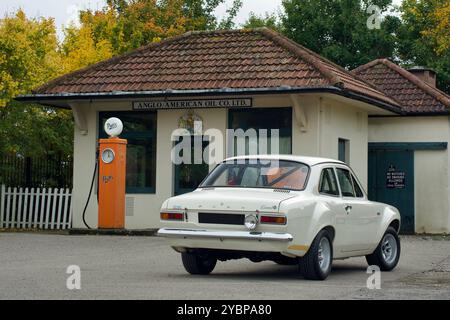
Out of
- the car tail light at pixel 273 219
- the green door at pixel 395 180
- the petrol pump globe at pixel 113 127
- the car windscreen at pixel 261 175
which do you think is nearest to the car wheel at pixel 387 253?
the car windscreen at pixel 261 175

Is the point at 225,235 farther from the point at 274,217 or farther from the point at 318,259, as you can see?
the point at 318,259

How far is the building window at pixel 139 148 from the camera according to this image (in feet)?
79.9

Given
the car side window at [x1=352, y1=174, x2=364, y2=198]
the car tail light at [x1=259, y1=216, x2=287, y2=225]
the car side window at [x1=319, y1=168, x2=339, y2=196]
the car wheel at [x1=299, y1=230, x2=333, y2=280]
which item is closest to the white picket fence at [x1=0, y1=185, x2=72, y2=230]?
the car side window at [x1=352, y1=174, x2=364, y2=198]

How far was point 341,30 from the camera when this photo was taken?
1746 inches

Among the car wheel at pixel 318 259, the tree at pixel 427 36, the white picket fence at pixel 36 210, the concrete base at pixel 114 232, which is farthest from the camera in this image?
the tree at pixel 427 36

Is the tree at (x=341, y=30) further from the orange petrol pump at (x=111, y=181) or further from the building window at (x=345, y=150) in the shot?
the orange petrol pump at (x=111, y=181)

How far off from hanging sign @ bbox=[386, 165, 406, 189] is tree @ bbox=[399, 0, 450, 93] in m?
12.7

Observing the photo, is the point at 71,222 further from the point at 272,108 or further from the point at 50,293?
the point at 50,293

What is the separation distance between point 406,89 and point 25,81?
11264 mm

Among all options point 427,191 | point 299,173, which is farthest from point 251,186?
point 427,191

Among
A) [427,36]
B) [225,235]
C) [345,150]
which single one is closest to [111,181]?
[345,150]

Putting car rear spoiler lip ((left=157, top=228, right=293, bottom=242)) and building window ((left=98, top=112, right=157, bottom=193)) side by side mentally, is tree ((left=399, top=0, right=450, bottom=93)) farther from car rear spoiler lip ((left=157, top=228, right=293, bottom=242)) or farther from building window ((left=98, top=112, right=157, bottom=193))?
car rear spoiler lip ((left=157, top=228, right=293, bottom=242))

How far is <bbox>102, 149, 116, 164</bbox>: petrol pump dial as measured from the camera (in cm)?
2241
